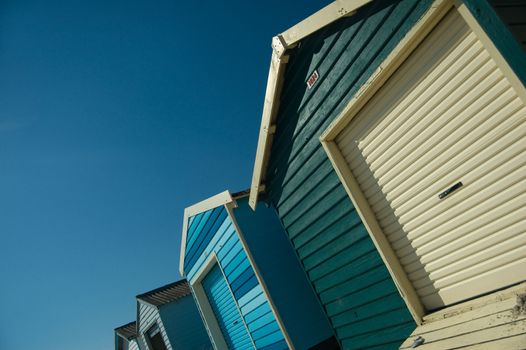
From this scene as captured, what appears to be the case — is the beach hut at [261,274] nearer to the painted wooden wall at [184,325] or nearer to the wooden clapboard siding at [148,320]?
the painted wooden wall at [184,325]

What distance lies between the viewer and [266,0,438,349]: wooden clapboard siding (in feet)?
13.2

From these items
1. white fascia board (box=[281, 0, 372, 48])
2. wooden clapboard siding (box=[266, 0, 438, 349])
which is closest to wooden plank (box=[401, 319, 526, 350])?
wooden clapboard siding (box=[266, 0, 438, 349])

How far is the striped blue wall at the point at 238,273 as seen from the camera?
23.1 ft

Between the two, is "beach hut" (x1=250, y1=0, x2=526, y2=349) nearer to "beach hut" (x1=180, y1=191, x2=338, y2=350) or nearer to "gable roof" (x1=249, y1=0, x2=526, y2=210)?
"gable roof" (x1=249, y1=0, x2=526, y2=210)

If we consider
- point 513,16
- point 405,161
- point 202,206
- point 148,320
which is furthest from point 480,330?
point 148,320

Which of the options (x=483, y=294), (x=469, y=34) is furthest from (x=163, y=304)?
(x=469, y=34)

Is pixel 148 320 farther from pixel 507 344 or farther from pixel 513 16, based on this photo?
pixel 513 16

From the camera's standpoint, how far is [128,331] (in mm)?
20734

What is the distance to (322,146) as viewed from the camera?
194 inches

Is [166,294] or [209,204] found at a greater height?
[209,204]

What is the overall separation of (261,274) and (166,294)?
11.2 metres

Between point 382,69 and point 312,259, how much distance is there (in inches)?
119

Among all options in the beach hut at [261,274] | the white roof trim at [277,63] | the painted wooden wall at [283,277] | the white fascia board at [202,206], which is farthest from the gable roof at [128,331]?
the white roof trim at [277,63]

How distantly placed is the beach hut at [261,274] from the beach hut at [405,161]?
5.10ft
